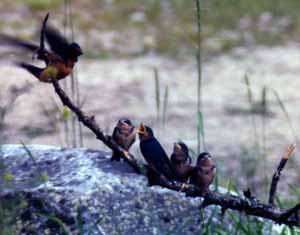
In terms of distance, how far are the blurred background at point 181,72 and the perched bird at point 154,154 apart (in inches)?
108

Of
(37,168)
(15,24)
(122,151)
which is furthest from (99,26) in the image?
(122,151)

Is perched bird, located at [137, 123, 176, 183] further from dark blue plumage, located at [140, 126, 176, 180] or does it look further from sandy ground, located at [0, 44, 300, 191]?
sandy ground, located at [0, 44, 300, 191]

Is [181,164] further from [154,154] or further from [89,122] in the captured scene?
[89,122]

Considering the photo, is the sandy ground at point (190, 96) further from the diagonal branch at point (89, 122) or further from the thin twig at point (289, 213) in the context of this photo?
the diagonal branch at point (89, 122)

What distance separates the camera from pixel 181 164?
257cm

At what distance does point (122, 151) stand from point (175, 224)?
0.69 metres

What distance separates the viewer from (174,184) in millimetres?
2447

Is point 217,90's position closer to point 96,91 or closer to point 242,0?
point 96,91

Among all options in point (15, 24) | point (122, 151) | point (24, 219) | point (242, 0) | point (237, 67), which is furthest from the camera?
point (242, 0)

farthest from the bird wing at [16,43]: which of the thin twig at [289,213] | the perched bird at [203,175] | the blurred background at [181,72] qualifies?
the blurred background at [181,72]

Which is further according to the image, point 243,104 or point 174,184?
point 243,104

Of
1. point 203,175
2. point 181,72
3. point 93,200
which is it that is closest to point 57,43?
point 203,175

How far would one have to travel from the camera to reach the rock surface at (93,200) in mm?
2914

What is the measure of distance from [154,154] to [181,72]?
20.0 ft
